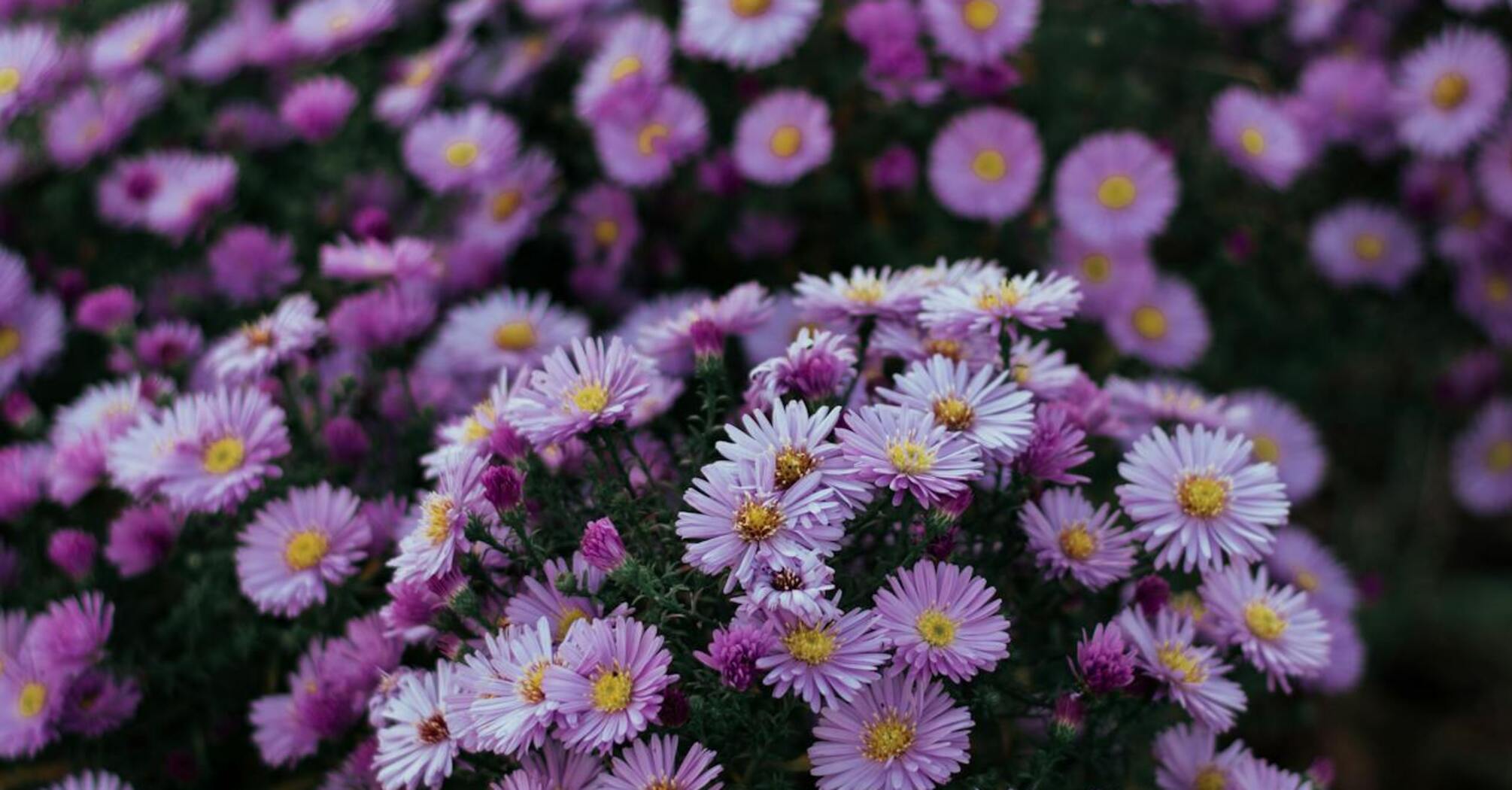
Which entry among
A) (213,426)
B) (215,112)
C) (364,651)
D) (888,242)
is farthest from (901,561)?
(215,112)

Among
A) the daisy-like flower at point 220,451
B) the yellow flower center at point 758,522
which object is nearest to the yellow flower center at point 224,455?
the daisy-like flower at point 220,451

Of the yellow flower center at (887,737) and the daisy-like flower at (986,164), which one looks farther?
the daisy-like flower at (986,164)

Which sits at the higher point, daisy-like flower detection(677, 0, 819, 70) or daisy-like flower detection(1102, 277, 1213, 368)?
daisy-like flower detection(677, 0, 819, 70)

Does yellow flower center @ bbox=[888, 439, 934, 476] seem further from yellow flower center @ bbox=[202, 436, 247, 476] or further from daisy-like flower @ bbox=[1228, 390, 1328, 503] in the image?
daisy-like flower @ bbox=[1228, 390, 1328, 503]

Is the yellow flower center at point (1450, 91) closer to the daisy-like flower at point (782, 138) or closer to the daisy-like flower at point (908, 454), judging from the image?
the daisy-like flower at point (782, 138)

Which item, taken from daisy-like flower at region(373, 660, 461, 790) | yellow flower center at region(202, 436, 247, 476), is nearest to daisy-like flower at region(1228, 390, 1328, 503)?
daisy-like flower at region(373, 660, 461, 790)

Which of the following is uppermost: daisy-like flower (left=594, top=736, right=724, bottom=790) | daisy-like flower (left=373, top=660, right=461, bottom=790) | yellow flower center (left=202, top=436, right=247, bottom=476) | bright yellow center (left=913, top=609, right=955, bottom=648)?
bright yellow center (left=913, top=609, right=955, bottom=648)

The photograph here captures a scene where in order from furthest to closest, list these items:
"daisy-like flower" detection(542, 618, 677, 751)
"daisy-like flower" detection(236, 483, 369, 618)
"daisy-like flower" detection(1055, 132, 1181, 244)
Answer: "daisy-like flower" detection(1055, 132, 1181, 244)
"daisy-like flower" detection(236, 483, 369, 618)
"daisy-like flower" detection(542, 618, 677, 751)
